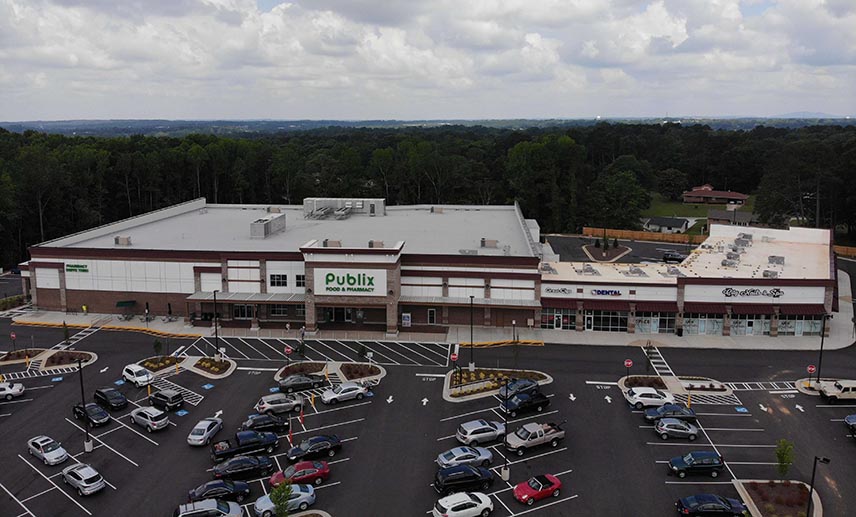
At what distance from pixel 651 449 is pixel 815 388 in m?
16.3

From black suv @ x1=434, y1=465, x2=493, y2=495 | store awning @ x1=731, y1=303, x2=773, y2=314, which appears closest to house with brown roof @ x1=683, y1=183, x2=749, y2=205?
store awning @ x1=731, y1=303, x2=773, y2=314

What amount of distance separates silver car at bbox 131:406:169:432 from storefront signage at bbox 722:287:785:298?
45696 millimetres

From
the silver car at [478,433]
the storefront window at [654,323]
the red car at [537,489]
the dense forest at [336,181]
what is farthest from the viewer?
the dense forest at [336,181]

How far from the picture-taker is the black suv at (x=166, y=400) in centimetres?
4191

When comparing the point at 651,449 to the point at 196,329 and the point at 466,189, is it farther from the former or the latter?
the point at 466,189

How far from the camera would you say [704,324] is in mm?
57281

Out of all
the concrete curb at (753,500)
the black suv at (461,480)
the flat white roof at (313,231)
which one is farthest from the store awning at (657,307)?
the black suv at (461,480)

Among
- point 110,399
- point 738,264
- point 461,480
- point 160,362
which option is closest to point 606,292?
point 738,264

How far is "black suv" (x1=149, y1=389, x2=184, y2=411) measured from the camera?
41.9 m

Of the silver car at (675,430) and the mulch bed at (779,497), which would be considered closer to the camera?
the mulch bed at (779,497)

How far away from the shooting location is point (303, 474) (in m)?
33.2

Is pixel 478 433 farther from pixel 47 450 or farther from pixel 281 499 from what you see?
pixel 47 450

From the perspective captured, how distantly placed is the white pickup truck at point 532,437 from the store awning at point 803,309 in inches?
1167

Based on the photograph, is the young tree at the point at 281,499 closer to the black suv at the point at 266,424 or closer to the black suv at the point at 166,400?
the black suv at the point at 266,424
